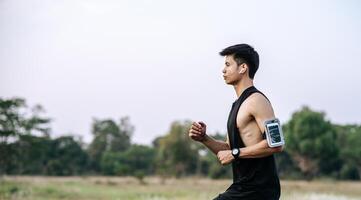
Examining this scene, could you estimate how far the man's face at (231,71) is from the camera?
193 inches

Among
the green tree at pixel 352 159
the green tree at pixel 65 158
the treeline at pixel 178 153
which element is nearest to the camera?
the treeline at pixel 178 153

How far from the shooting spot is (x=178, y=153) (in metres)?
67.8

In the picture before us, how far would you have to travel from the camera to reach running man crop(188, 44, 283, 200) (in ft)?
15.3

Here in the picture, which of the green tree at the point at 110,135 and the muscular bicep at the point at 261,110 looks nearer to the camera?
the muscular bicep at the point at 261,110

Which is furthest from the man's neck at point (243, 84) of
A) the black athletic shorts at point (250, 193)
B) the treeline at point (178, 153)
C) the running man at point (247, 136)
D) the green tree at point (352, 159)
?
the green tree at point (352, 159)

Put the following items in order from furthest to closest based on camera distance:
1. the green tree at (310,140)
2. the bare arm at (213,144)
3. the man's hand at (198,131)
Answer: the green tree at (310,140) → the bare arm at (213,144) → the man's hand at (198,131)

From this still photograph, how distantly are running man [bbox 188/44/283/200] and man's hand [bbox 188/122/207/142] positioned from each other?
30 centimetres

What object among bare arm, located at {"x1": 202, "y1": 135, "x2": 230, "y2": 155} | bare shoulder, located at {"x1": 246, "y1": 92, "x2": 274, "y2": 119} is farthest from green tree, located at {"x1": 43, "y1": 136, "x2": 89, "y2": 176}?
bare shoulder, located at {"x1": 246, "y1": 92, "x2": 274, "y2": 119}

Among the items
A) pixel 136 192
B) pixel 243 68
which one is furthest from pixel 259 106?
pixel 136 192

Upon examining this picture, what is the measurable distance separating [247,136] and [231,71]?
1.76 feet

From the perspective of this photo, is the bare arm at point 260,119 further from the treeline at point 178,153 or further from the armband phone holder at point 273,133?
the treeline at point 178,153

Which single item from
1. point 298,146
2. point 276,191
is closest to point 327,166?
point 298,146

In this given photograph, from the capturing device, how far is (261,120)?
465cm

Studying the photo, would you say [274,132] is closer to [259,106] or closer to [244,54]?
[259,106]
